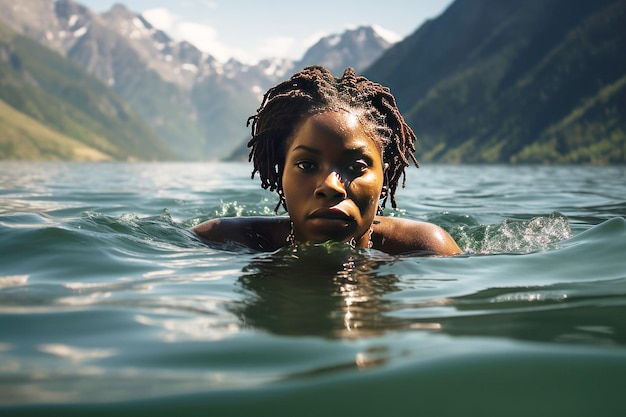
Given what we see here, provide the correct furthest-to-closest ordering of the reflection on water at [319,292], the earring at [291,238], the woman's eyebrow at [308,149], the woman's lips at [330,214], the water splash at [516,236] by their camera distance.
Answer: the water splash at [516,236]
the earring at [291,238]
the woman's eyebrow at [308,149]
the woman's lips at [330,214]
the reflection on water at [319,292]

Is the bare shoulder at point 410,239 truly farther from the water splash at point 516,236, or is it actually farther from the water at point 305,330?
the water splash at point 516,236

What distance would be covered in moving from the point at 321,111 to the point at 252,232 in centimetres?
149

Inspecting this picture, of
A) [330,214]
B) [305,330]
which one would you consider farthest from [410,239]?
[305,330]

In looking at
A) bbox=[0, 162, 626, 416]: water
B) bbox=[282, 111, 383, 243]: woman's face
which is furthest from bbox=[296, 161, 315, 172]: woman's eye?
bbox=[0, 162, 626, 416]: water

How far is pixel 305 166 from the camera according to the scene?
4.93 meters

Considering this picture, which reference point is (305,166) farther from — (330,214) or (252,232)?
(252,232)

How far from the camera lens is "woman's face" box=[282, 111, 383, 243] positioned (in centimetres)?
477

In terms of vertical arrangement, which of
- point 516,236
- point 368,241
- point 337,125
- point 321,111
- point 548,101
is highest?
point 548,101

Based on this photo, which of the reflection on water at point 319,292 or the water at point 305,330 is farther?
the reflection on water at point 319,292

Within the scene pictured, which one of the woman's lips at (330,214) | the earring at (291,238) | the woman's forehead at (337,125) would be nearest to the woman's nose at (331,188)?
the woman's lips at (330,214)

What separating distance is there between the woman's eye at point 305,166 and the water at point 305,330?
63 cm

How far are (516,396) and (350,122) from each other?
3.24 m

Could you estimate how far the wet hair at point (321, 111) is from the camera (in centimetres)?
545

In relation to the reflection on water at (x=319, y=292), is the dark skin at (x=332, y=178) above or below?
above
